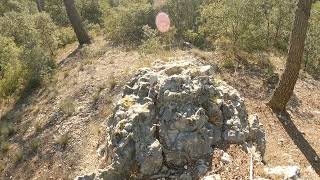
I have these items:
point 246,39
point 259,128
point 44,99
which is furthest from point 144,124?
point 246,39

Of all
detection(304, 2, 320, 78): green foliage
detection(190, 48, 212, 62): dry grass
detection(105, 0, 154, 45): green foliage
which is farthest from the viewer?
detection(105, 0, 154, 45): green foliage

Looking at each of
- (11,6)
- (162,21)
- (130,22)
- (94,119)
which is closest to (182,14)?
(162,21)

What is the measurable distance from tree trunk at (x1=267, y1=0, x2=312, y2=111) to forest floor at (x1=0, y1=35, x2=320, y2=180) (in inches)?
14.9

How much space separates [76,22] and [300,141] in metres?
9.05

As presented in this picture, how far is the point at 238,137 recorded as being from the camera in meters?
7.52

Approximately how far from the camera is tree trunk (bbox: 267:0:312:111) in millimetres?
9039

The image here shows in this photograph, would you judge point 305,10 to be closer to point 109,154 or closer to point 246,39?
point 246,39

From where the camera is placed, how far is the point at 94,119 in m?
9.77

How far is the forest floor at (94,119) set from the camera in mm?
8703

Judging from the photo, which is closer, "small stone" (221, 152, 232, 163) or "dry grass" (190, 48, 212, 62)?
"small stone" (221, 152, 232, 163)

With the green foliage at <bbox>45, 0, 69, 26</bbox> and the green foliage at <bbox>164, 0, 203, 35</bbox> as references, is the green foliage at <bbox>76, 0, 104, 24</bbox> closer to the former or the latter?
the green foliage at <bbox>45, 0, 69, 26</bbox>

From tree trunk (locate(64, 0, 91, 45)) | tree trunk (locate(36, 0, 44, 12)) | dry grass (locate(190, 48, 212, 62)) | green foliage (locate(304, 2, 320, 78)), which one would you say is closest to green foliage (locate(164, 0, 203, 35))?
dry grass (locate(190, 48, 212, 62))

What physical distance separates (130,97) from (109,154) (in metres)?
1.21

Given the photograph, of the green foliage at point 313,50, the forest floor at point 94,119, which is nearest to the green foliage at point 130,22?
the forest floor at point 94,119
